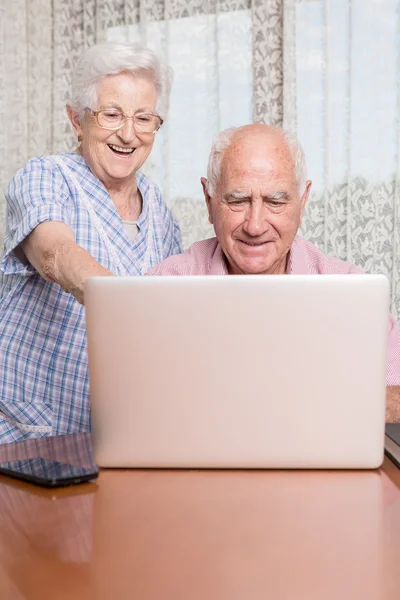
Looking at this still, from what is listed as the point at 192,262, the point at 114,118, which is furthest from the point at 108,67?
the point at 192,262

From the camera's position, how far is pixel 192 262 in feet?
6.03

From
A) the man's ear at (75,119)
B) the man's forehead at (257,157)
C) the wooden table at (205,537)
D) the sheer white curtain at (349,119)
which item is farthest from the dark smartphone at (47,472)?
the sheer white curtain at (349,119)

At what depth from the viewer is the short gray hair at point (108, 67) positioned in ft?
6.32

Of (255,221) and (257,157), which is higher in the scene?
(257,157)

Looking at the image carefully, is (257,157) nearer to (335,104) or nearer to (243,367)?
(243,367)

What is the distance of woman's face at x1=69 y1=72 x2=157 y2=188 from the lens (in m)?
1.95

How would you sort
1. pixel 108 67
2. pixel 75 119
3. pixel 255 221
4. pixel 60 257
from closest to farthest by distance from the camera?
pixel 60 257 → pixel 255 221 → pixel 108 67 → pixel 75 119

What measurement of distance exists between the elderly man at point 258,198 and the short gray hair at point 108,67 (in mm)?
346

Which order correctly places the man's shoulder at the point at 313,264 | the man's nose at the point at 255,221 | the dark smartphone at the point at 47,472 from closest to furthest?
the dark smartphone at the point at 47,472 < the man's nose at the point at 255,221 < the man's shoulder at the point at 313,264

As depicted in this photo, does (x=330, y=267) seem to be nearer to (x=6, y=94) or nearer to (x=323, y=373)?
(x=323, y=373)

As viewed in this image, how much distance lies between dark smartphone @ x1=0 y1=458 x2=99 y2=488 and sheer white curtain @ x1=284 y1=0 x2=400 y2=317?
2211 mm

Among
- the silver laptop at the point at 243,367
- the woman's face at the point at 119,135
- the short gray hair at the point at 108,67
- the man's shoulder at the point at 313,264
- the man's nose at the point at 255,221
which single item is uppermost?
the short gray hair at the point at 108,67

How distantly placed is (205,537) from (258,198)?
1.01 meters

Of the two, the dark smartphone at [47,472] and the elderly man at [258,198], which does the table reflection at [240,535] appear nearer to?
the dark smartphone at [47,472]
